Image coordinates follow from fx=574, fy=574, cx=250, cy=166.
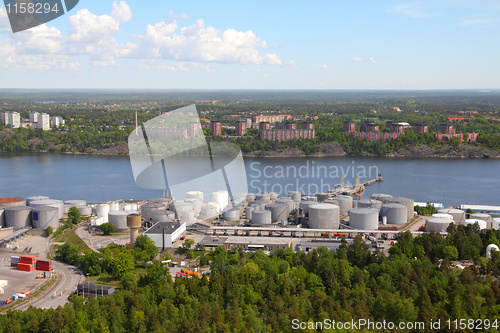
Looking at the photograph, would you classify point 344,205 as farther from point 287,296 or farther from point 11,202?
point 11,202

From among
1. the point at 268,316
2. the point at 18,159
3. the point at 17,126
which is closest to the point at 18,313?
the point at 268,316

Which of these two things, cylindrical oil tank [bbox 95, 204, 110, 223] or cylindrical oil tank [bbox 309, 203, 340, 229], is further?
cylindrical oil tank [bbox 95, 204, 110, 223]

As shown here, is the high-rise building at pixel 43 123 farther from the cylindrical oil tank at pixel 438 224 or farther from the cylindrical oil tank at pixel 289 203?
the cylindrical oil tank at pixel 438 224

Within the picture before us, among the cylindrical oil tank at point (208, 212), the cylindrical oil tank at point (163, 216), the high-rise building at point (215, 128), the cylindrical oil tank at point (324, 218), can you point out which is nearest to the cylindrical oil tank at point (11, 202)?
the cylindrical oil tank at point (163, 216)

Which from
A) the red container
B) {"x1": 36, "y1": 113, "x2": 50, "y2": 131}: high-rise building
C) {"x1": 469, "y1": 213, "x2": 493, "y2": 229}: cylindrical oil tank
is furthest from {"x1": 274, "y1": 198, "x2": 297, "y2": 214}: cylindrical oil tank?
{"x1": 36, "y1": 113, "x2": 50, "y2": 131}: high-rise building

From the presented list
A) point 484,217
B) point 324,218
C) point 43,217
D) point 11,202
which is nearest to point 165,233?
point 43,217

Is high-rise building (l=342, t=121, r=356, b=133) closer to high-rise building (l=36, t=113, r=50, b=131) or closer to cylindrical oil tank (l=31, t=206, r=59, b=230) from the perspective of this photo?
high-rise building (l=36, t=113, r=50, b=131)
